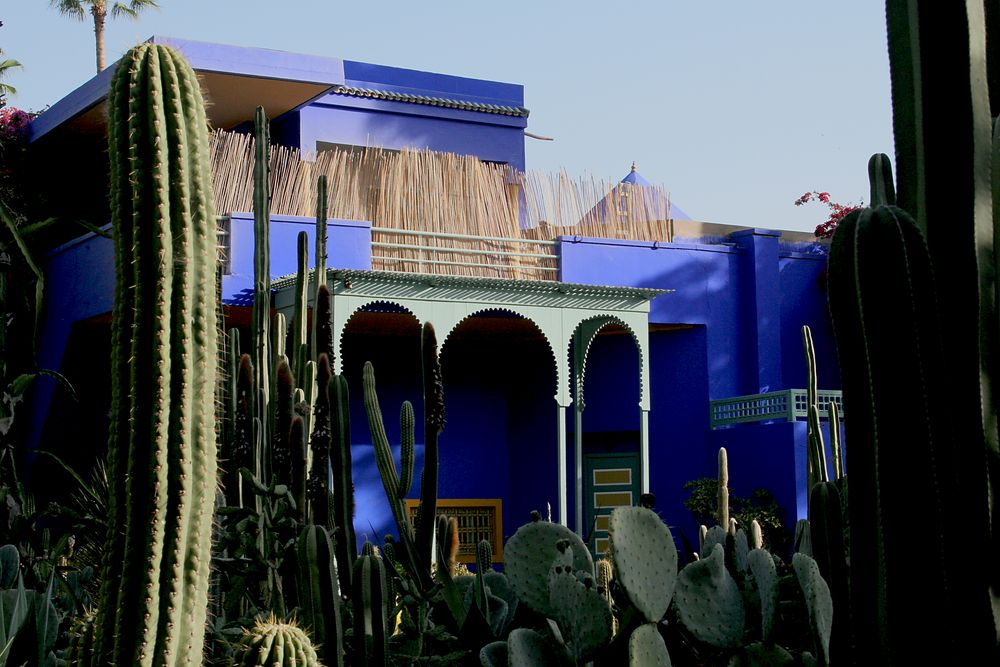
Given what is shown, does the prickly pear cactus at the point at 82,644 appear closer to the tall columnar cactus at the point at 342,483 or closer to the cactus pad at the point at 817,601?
the tall columnar cactus at the point at 342,483

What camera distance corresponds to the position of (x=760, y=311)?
17734 mm

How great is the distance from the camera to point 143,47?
9.64 feet

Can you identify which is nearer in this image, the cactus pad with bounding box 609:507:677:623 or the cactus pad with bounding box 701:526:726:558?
the cactus pad with bounding box 609:507:677:623

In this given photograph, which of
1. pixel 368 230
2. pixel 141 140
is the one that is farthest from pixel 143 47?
pixel 368 230

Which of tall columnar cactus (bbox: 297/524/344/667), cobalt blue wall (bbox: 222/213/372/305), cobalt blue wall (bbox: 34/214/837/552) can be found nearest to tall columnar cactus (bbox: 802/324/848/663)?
tall columnar cactus (bbox: 297/524/344/667)

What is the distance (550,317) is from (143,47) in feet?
43.4

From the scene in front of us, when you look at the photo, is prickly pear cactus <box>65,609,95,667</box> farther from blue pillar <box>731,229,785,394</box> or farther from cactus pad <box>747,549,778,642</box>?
blue pillar <box>731,229,785,394</box>

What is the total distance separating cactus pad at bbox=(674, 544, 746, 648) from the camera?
3.49 m

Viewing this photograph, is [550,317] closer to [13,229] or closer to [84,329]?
[84,329]

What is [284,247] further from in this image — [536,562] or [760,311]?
[536,562]

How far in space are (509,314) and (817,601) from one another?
13477 mm

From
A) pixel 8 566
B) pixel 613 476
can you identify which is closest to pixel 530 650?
pixel 8 566

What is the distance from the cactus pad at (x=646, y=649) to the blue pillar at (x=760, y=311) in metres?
14.7

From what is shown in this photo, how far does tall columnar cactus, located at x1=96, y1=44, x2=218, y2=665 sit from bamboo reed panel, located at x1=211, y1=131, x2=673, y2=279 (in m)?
11.7
